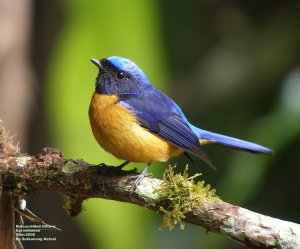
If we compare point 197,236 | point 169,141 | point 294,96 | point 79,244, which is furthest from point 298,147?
point 79,244

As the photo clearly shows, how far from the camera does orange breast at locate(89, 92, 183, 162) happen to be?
3344 mm

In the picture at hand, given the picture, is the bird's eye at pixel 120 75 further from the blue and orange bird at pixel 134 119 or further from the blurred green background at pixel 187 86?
the blurred green background at pixel 187 86

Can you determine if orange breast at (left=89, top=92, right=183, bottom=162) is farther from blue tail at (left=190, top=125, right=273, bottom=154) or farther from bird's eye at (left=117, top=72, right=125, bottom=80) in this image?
blue tail at (left=190, top=125, right=273, bottom=154)

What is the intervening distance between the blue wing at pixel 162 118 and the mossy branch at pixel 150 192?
36cm

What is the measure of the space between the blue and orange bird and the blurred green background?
9 centimetres

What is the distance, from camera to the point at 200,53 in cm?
555

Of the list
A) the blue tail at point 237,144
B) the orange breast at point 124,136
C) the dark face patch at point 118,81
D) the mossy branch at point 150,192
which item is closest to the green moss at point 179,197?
the mossy branch at point 150,192

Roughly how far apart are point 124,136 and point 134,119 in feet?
0.45

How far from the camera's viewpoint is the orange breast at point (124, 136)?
11.0 ft

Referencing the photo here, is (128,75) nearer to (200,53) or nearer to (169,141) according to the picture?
(169,141)

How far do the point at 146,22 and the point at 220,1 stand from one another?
2106mm

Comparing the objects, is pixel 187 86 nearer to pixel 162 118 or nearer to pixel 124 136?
pixel 162 118

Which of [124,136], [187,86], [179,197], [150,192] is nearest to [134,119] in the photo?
[124,136]

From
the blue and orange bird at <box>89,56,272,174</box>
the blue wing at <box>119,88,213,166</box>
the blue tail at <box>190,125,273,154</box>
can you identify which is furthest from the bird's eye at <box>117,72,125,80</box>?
the blue tail at <box>190,125,273,154</box>
